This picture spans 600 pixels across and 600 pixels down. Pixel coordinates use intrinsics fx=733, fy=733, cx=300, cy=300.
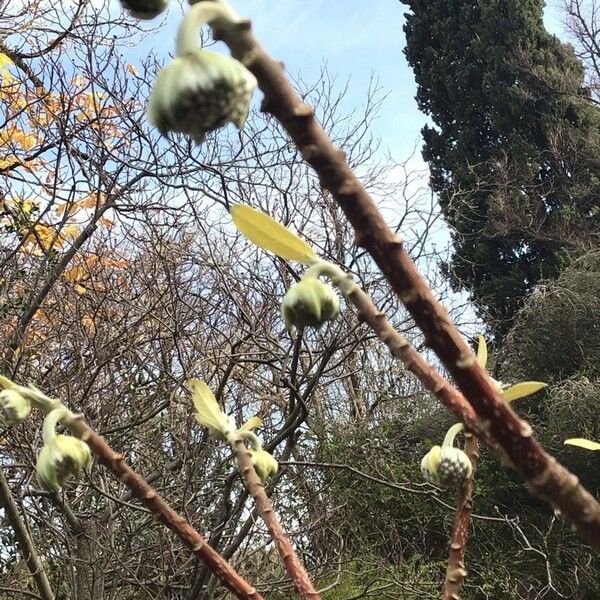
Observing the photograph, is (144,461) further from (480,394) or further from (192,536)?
(480,394)

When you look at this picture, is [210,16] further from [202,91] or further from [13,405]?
[13,405]

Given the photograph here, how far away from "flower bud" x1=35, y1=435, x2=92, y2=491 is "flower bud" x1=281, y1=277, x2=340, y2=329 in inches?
14.3

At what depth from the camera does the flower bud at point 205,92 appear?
0.43 m

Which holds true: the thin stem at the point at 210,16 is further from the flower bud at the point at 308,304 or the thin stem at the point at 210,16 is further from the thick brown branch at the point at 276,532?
Result: the thick brown branch at the point at 276,532

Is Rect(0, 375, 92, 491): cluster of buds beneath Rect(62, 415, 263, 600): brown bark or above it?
above

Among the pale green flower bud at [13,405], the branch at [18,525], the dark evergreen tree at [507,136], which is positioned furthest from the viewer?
the dark evergreen tree at [507,136]

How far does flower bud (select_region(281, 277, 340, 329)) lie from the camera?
25.3 inches

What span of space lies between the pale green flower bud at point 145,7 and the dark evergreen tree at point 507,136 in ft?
33.3

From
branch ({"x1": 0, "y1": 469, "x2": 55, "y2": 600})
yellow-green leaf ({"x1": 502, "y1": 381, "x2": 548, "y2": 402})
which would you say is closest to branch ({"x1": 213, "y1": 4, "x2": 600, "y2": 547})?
yellow-green leaf ({"x1": 502, "y1": 381, "x2": 548, "y2": 402})

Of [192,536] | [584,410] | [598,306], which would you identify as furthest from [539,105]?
[192,536]

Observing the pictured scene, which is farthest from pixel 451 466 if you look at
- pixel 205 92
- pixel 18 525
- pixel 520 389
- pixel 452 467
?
pixel 18 525

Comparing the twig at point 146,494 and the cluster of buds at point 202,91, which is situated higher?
the cluster of buds at point 202,91

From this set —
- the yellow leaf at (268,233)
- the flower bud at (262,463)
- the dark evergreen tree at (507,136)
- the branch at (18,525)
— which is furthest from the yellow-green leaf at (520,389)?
the dark evergreen tree at (507,136)

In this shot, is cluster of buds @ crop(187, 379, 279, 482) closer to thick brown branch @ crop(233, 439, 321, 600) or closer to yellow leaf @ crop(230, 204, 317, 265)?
thick brown branch @ crop(233, 439, 321, 600)
